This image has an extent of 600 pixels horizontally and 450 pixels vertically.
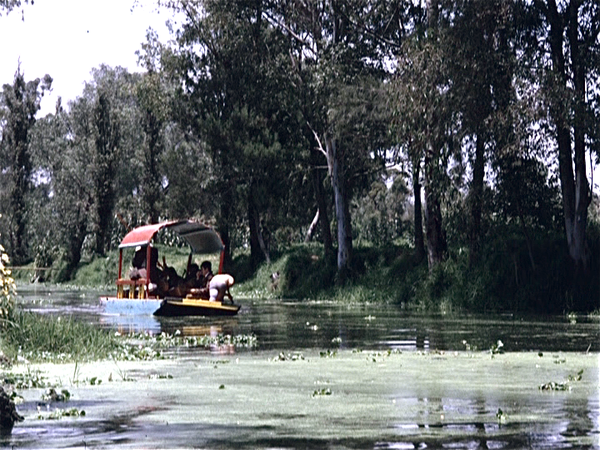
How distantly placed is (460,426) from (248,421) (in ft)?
6.19

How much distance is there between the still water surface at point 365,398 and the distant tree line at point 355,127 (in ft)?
31.9

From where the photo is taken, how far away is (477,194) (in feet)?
114

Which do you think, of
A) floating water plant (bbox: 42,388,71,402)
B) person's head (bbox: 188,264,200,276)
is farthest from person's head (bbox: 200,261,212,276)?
floating water plant (bbox: 42,388,71,402)

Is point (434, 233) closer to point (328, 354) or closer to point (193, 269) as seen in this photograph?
point (193, 269)

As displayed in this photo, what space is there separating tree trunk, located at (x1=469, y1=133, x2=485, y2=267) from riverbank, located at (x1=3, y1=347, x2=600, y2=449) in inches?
624

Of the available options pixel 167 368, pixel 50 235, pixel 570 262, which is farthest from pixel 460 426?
pixel 50 235

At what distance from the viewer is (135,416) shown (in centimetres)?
1195

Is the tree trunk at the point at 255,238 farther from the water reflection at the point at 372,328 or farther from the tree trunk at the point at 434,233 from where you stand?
the water reflection at the point at 372,328

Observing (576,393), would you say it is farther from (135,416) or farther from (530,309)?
(530,309)

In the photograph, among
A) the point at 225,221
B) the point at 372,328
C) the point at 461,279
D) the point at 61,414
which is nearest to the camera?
the point at 61,414

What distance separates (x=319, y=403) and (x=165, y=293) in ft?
77.2

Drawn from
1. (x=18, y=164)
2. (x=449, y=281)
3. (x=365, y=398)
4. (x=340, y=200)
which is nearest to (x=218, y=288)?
(x=449, y=281)

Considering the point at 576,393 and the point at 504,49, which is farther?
the point at 504,49

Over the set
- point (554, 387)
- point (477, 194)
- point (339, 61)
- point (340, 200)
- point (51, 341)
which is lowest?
point (554, 387)
